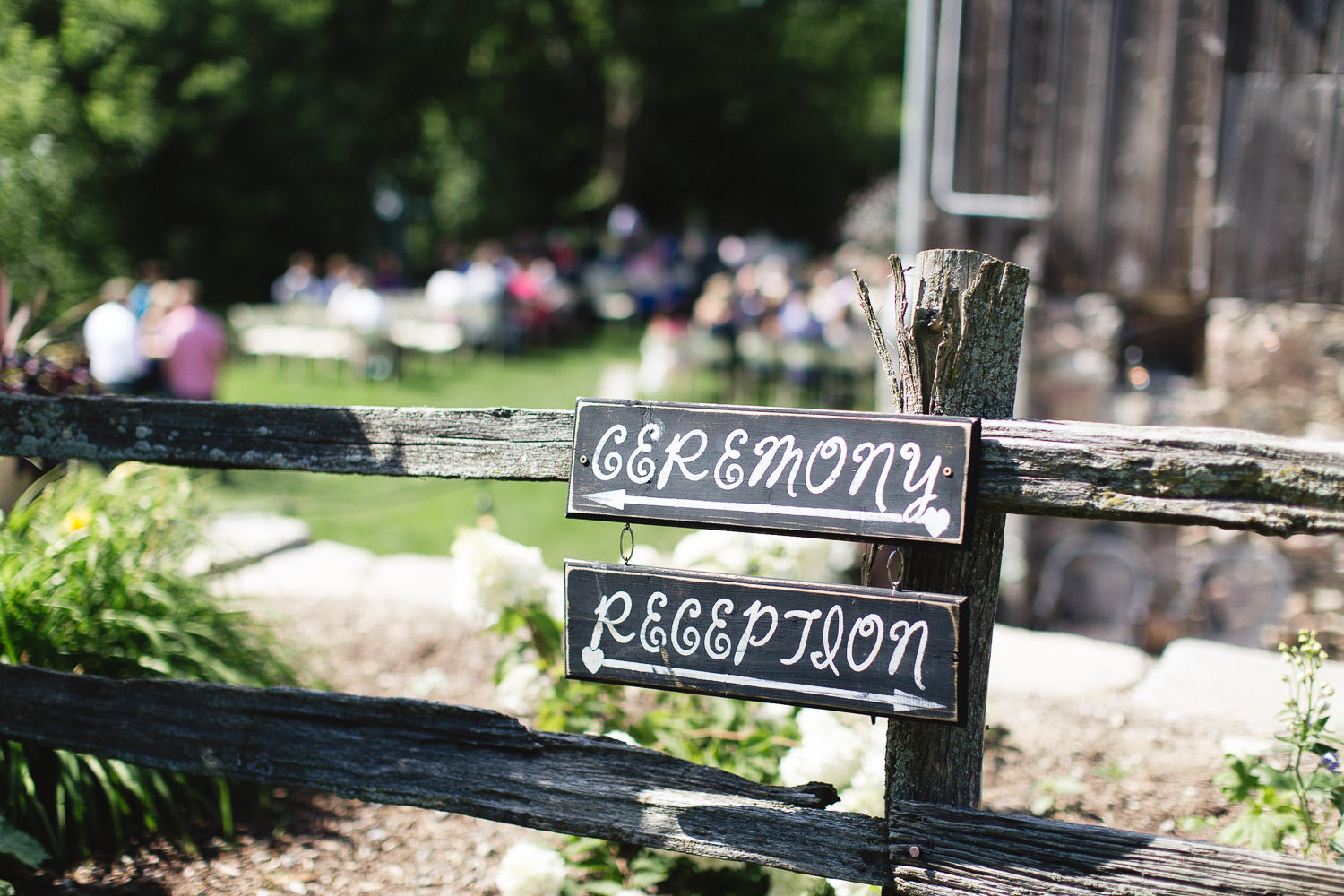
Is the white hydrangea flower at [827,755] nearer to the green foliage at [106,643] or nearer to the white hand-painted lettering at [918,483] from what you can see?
the white hand-painted lettering at [918,483]

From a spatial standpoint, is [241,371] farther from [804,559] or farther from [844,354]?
[804,559]

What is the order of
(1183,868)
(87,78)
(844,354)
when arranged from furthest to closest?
(87,78)
(844,354)
(1183,868)

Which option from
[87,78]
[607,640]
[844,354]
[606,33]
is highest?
[606,33]

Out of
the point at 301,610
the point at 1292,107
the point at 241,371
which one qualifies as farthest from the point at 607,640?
the point at 241,371

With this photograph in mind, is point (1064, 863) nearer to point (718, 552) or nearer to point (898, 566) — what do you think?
point (898, 566)

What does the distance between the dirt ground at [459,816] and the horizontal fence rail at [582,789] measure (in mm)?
391

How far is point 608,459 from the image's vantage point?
2023mm

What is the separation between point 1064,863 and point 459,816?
5.93ft

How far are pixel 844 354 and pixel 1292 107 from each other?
240 inches

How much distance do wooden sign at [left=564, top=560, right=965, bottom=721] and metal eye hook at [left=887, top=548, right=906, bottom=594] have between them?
110 mm

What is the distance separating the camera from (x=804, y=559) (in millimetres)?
2951

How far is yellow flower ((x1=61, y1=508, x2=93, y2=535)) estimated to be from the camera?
3055 millimetres

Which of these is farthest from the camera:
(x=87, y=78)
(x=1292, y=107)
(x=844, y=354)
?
(x=87, y=78)

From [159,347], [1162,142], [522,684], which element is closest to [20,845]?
[522,684]
